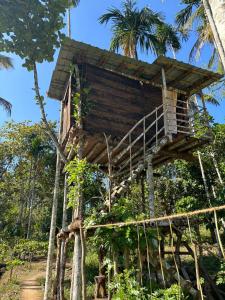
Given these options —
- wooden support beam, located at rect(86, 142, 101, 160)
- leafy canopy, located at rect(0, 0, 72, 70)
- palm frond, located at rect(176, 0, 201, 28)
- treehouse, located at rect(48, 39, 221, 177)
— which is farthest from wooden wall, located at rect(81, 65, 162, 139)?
palm frond, located at rect(176, 0, 201, 28)

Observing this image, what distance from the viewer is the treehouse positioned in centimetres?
1066

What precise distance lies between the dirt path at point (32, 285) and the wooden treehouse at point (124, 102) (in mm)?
6315

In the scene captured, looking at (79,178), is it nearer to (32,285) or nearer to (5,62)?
(32,285)

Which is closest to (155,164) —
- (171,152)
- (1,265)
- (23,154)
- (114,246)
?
(171,152)

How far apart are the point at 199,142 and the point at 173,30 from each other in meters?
10.2

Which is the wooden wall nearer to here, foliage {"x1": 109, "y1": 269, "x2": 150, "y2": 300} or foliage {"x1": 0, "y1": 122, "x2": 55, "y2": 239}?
foliage {"x1": 109, "y1": 269, "x2": 150, "y2": 300}

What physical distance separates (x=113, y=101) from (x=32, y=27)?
630cm

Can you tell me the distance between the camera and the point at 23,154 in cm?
2631

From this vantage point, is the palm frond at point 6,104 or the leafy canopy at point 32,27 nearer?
the leafy canopy at point 32,27

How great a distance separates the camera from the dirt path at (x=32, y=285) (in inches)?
518

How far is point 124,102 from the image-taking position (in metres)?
11.9

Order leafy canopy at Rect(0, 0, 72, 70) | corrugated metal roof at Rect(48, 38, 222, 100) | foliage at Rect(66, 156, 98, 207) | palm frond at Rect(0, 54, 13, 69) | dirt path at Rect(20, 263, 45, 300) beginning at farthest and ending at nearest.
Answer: palm frond at Rect(0, 54, 13, 69) → dirt path at Rect(20, 263, 45, 300) → corrugated metal roof at Rect(48, 38, 222, 100) → foliage at Rect(66, 156, 98, 207) → leafy canopy at Rect(0, 0, 72, 70)

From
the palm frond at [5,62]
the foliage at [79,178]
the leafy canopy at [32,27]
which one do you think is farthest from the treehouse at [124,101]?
the palm frond at [5,62]

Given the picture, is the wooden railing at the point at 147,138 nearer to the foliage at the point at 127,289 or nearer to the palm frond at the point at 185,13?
the foliage at the point at 127,289
